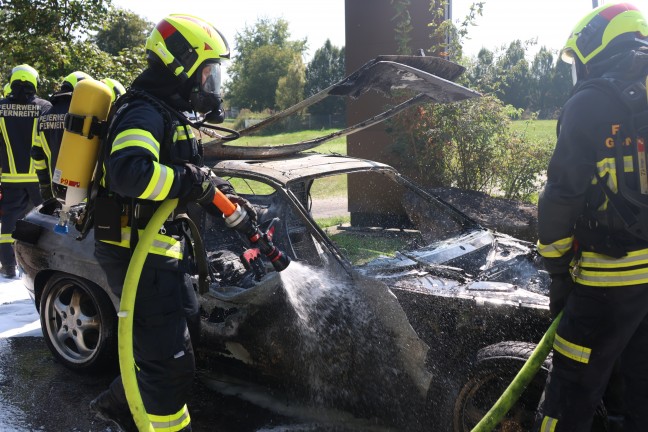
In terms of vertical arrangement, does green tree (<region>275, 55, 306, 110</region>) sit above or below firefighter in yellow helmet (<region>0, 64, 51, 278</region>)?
above

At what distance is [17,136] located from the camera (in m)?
6.36

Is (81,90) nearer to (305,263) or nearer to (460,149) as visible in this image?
(305,263)

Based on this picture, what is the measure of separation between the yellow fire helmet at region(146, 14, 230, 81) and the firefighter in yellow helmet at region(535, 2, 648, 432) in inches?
67.4

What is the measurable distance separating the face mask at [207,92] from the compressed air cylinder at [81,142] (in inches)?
17.8

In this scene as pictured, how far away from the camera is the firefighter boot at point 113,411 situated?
10.8 feet

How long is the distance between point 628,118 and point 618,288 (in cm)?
68

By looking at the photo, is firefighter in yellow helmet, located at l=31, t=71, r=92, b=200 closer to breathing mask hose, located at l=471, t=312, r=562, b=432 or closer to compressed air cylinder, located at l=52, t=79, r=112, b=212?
compressed air cylinder, located at l=52, t=79, r=112, b=212

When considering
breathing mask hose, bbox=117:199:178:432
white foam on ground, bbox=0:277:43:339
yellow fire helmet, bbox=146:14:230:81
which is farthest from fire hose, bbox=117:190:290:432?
white foam on ground, bbox=0:277:43:339

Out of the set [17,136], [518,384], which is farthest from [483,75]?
[518,384]

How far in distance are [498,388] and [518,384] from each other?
0.40 metres

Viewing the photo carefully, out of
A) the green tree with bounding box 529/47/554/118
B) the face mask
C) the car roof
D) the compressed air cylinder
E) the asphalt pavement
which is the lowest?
the asphalt pavement

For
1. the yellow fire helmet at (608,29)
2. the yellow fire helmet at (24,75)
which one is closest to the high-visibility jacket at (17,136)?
the yellow fire helmet at (24,75)

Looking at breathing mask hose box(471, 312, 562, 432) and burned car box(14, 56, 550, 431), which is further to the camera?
burned car box(14, 56, 550, 431)

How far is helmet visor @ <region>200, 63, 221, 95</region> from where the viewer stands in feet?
10.00
